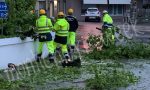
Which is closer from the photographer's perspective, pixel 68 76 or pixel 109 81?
pixel 109 81

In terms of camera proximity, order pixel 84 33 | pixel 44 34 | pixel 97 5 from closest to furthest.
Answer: pixel 44 34
pixel 84 33
pixel 97 5

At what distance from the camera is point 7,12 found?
16000mm

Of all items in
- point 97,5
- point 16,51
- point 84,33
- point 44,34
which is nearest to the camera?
point 16,51

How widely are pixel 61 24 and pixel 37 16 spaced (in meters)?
1.26

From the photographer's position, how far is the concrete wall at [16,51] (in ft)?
47.9

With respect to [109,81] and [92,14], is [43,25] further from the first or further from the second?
[92,14]

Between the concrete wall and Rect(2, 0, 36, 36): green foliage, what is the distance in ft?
1.94

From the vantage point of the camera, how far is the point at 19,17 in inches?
659

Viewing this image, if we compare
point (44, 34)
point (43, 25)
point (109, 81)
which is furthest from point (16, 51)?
point (109, 81)

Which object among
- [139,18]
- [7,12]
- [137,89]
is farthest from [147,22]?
[137,89]

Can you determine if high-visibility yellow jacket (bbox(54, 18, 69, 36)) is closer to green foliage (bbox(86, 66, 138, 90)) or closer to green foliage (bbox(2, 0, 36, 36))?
green foliage (bbox(2, 0, 36, 36))

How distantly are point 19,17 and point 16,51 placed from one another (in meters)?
1.78

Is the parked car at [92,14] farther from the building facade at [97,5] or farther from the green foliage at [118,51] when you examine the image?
the green foliage at [118,51]

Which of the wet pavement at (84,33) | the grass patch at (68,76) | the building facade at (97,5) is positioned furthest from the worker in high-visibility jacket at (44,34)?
the building facade at (97,5)
